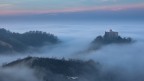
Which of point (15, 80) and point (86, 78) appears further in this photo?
point (86, 78)

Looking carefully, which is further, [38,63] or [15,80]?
[38,63]

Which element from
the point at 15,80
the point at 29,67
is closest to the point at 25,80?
the point at 15,80

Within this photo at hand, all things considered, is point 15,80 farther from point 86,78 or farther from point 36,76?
point 86,78

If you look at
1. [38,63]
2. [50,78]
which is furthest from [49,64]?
[50,78]

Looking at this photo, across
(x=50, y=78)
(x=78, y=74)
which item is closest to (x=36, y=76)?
(x=50, y=78)

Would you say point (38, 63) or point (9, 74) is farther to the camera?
point (38, 63)

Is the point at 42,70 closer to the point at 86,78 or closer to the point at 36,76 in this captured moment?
the point at 36,76

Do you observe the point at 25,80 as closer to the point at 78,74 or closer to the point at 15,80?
the point at 15,80
